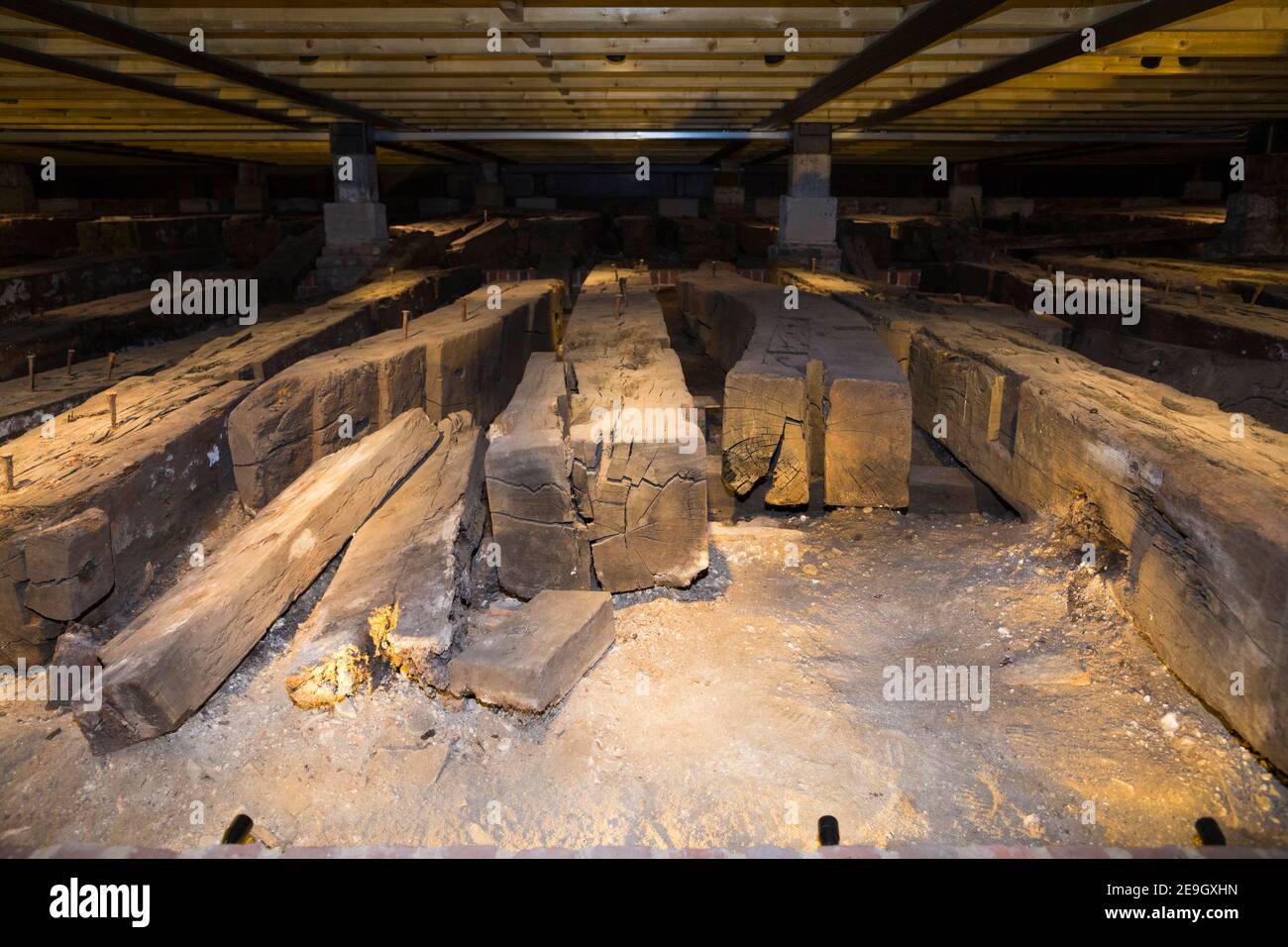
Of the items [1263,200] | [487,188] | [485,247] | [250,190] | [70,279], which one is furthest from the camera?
[250,190]

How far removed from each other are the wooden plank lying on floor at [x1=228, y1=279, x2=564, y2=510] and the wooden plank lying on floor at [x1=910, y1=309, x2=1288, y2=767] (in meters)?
3.34

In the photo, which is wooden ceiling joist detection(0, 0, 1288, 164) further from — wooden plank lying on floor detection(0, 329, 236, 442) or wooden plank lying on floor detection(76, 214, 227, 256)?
wooden plank lying on floor detection(0, 329, 236, 442)

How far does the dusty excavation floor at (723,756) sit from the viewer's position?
2.42 meters

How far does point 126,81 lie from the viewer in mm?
7488

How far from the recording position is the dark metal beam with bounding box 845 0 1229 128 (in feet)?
16.6

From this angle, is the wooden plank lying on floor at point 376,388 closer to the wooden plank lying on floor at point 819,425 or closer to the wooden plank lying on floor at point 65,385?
the wooden plank lying on floor at point 65,385

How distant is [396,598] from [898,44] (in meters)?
5.31

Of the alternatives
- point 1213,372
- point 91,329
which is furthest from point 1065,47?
point 91,329

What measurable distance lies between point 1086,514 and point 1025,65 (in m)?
4.85

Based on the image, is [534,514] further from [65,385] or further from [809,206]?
[809,206]

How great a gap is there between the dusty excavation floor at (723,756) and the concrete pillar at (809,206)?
8.08 m

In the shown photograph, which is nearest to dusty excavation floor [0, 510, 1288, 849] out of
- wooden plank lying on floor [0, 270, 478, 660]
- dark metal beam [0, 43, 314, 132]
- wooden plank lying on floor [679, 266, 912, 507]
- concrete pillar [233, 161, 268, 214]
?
wooden plank lying on floor [0, 270, 478, 660]

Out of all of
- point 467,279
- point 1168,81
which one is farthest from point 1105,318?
point 467,279

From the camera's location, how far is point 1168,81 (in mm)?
7961
